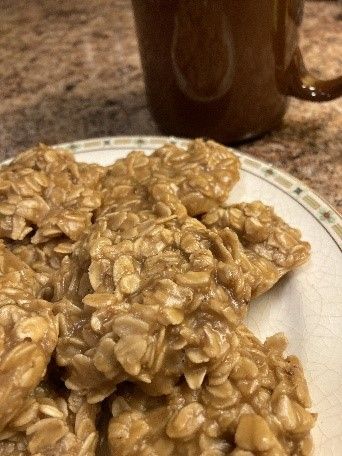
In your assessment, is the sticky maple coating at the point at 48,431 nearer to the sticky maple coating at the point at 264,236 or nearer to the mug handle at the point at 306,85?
the sticky maple coating at the point at 264,236

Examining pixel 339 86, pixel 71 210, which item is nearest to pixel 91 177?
pixel 71 210

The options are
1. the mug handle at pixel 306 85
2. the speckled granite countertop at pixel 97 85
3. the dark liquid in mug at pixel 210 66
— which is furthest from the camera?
the speckled granite countertop at pixel 97 85

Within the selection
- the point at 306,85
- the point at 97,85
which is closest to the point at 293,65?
the point at 306,85

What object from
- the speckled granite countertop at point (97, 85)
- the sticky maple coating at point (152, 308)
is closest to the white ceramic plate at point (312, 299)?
the sticky maple coating at point (152, 308)

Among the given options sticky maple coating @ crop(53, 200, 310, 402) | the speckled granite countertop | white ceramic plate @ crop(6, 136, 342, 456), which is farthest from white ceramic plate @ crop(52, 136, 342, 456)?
the speckled granite countertop

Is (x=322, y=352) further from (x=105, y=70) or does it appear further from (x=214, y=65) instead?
(x=105, y=70)

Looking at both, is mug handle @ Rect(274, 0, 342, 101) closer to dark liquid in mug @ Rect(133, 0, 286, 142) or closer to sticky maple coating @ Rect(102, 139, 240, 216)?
dark liquid in mug @ Rect(133, 0, 286, 142)
